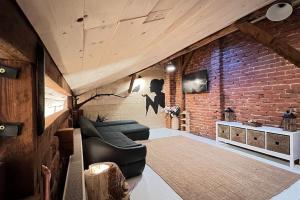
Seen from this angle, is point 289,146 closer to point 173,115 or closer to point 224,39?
point 224,39

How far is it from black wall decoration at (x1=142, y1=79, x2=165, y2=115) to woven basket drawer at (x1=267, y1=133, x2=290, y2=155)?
402 centimetres

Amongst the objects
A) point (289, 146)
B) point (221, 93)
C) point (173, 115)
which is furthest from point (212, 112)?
point (289, 146)

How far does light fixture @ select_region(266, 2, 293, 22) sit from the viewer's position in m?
1.95

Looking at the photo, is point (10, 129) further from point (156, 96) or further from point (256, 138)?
point (156, 96)

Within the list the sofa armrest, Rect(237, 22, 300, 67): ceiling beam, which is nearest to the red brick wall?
Rect(237, 22, 300, 67): ceiling beam

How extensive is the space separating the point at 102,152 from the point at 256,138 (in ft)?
9.48

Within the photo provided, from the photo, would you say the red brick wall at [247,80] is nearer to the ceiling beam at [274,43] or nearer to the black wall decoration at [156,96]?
the ceiling beam at [274,43]

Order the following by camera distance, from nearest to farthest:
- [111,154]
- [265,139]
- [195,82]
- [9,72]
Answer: [9,72] < [111,154] < [265,139] < [195,82]

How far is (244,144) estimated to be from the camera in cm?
365

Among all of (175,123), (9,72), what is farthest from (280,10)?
(175,123)

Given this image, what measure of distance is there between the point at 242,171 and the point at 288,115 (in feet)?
4.21

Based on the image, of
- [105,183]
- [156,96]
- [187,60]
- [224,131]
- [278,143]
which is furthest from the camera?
[156,96]

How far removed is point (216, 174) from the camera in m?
2.65

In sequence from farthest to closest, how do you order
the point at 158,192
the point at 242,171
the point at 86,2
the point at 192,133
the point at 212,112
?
the point at 192,133 → the point at 212,112 → the point at 242,171 → the point at 158,192 → the point at 86,2
